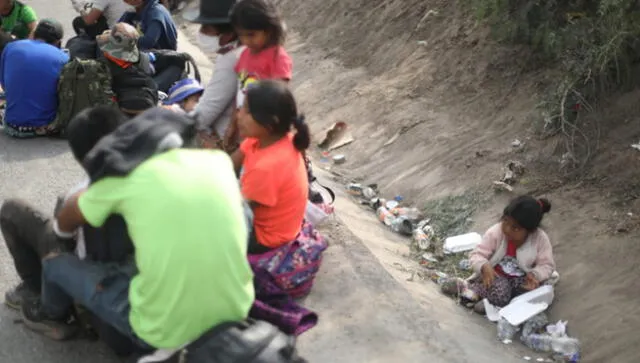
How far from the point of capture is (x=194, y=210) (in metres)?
3.13

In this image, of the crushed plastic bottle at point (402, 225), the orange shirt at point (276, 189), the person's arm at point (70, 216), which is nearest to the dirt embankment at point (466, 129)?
the crushed plastic bottle at point (402, 225)

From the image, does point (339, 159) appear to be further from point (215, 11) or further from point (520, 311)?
point (520, 311)

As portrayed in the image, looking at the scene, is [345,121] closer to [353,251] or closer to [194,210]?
[353,251]

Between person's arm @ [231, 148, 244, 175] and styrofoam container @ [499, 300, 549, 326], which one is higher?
person's arm @ [231, 148, 244, 175]

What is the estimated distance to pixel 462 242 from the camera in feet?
21.2

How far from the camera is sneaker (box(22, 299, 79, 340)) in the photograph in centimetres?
410

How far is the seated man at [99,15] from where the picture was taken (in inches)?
318

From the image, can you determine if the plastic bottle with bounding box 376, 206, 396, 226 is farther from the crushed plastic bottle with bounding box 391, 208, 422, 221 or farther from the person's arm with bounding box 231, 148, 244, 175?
the person's arm with bounding box 231, 148, 244, 175

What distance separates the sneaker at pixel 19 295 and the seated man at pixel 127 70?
2.89 meters

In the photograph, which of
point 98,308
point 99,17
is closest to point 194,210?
point 98,308

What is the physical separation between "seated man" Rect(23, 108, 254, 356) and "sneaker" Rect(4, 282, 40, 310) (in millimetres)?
926

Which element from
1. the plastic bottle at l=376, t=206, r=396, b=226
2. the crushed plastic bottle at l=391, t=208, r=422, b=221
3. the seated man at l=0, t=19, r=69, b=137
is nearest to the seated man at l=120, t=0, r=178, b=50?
the seated man at l=0, t=19, r=69, b=137

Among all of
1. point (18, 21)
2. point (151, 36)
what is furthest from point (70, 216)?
point (18, 21)

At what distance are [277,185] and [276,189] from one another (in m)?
0.02
